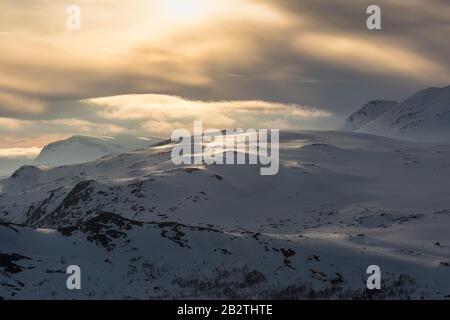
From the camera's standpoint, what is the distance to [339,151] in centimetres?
12006

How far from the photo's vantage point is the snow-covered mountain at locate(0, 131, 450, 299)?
40281 millimetres

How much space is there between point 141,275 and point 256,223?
32012mm

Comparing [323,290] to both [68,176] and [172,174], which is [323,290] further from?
[68,176]

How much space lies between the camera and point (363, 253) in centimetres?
4484

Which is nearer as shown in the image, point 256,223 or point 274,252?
point 274,252

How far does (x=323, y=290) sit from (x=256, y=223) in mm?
33998

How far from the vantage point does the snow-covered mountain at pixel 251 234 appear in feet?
132

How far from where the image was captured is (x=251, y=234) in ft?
161

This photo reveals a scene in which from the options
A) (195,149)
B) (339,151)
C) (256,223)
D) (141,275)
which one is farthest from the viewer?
(195,149)
